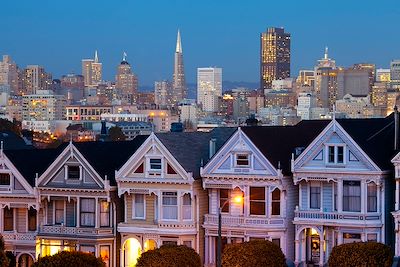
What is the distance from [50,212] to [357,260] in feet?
46.9

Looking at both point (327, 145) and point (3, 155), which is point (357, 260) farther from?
point (3, 155)

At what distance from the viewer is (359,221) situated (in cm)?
4856

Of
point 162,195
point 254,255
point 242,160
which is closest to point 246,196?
point 242,160

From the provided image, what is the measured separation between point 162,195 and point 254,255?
547 cm

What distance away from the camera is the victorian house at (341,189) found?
48.4 m

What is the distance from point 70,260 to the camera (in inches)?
1956

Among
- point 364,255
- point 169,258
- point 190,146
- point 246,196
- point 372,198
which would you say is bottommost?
point 169,258

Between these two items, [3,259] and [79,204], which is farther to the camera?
[79,204]

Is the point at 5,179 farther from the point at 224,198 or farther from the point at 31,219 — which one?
the point at 224,198

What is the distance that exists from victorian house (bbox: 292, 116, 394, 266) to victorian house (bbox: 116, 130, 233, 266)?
4.24m

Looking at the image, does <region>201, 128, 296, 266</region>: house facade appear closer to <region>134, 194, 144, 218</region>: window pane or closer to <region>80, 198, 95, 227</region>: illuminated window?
<region>134, 194, 144, 218</region>: window pane

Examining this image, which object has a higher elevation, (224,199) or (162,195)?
(162,195)

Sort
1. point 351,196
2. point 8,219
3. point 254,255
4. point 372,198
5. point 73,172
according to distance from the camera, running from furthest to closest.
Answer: point 8,219 → point 73,172 → point 351,196 → point 372,198 → point 254,255

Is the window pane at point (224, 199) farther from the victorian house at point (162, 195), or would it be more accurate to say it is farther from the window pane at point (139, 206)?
the window pane at point (139, 206)
